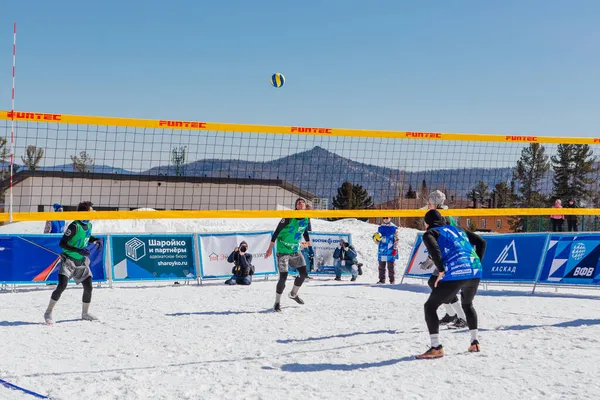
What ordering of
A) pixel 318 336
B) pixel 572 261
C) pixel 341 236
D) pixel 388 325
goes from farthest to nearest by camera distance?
1. pixel 341 236
2. pixel 572 261
3. pixel 388 325
4. pixel 318 336

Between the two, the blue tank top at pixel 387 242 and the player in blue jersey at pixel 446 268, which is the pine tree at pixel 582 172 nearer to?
the blue tank top at pixel 387 242

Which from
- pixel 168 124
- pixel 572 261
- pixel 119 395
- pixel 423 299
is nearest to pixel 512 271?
pixel 572 261

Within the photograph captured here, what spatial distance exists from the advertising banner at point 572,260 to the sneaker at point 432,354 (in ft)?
24.8

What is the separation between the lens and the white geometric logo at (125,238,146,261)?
608 inches

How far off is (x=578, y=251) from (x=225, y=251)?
27.5 feet

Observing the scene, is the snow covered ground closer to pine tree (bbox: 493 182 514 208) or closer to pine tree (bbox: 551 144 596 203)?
pine tree (bbox: 493 182 514 208)

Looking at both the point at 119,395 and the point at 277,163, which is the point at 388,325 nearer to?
the point at 277,163

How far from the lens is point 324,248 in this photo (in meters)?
18.9

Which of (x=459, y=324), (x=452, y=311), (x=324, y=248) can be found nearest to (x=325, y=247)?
(x=324, y=248)

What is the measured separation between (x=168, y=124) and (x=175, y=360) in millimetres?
3788

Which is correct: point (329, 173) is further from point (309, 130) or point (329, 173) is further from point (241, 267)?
point (241, 267)

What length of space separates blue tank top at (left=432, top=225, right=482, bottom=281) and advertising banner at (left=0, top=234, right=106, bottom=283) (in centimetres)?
1009

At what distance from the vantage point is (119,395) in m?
5.11

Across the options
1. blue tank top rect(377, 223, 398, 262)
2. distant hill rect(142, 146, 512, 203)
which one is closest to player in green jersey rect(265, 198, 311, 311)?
distant hill rect(142, 146, 512, 203)
